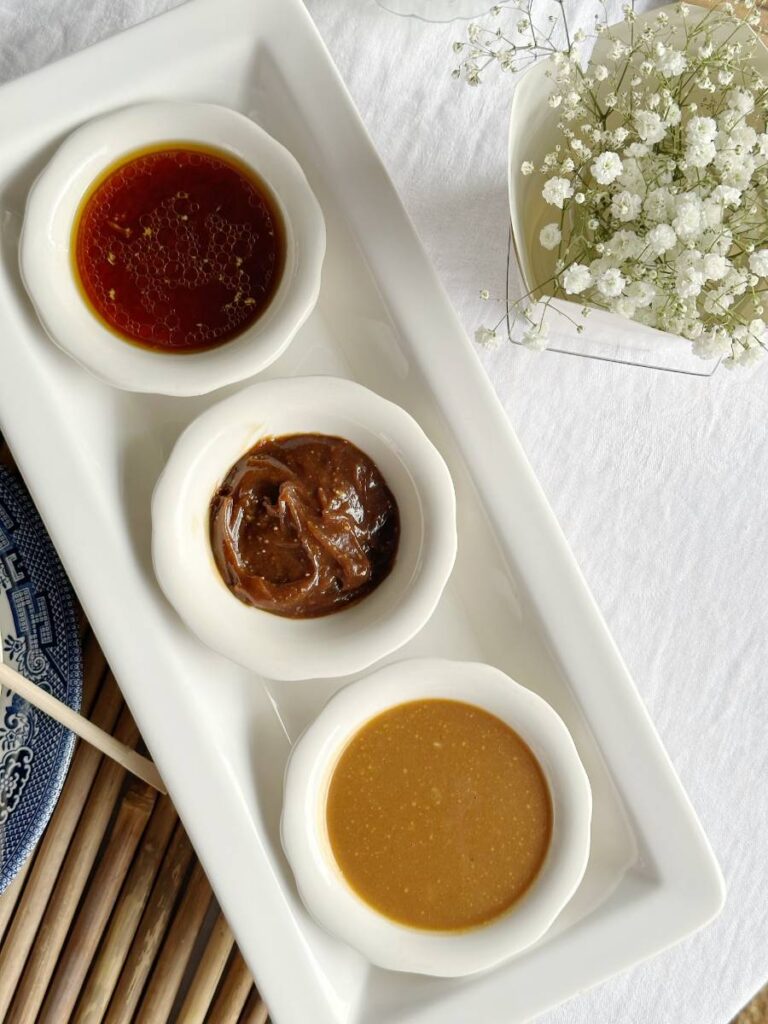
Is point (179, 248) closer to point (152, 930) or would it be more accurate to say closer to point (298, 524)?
point (298, 524)

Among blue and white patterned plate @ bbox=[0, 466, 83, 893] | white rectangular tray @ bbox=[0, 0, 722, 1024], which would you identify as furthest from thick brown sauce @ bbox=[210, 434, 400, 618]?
blue and white patterned plate @ bbox=[0, 466, 83, 893]

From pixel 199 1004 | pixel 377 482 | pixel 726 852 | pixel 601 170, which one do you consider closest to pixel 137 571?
pixel 377 482

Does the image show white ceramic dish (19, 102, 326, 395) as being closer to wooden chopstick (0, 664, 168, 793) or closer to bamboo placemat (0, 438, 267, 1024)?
bamboo placemat (0, 438, 267, 1024)

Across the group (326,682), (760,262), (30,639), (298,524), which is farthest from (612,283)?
(30,639)

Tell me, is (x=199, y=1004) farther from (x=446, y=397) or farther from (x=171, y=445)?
(x=446, y=397)

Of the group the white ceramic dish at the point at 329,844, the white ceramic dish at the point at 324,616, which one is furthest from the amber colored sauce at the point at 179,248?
the white ceramic dish at the point at 329,844

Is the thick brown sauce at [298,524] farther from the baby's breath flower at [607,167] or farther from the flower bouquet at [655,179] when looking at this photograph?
the baby's breath flower at [607,167]
